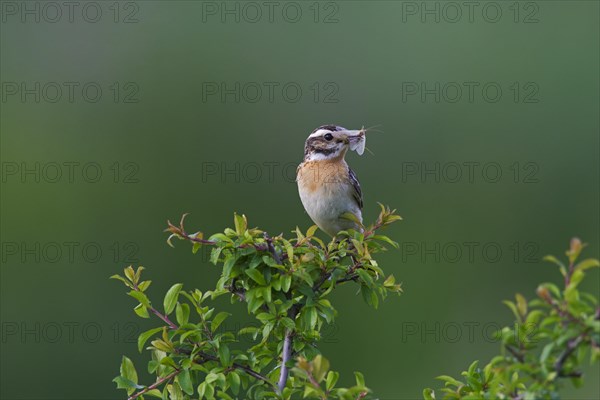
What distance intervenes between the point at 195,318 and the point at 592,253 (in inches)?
170

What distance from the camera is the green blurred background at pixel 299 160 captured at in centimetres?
840

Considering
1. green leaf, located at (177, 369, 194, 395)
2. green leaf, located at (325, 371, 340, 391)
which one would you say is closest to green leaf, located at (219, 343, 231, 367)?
green leaf, located at (177, 369, 194, 395)

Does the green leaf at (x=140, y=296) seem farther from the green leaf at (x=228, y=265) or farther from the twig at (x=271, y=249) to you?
the twig at (x=271, y=249)

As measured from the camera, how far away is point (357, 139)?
4.63 metres

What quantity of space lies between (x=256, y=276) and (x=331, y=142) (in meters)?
1.85

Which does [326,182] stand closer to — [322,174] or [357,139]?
[322,174]

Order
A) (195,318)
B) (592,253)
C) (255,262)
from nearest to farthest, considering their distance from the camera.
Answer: (255,262) → (195,318) → (592,253)

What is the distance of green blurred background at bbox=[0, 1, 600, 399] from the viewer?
331 inches

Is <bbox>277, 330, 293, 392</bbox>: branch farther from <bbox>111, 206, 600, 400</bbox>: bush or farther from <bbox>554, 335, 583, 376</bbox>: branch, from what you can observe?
<bbox>554, 335, 583, 376</bbox>: branch

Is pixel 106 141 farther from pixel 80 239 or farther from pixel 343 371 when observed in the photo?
pixel 343 371

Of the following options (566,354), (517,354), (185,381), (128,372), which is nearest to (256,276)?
(185,381)

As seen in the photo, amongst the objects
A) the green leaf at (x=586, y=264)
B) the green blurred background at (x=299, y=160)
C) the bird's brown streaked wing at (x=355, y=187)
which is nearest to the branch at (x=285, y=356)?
the green leaf at (x=586, y=264)

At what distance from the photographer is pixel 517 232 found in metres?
9.01

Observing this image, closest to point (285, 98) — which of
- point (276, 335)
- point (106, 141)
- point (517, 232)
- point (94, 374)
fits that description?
point (106, 141)
